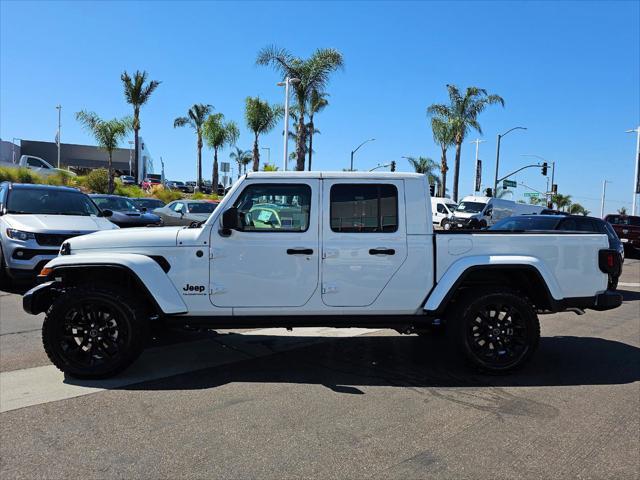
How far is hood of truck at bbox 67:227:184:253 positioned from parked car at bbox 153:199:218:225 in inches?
522

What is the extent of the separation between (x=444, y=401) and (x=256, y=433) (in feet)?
5.57

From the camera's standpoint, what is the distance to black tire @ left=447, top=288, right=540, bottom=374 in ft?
16.4

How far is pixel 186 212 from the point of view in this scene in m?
18.5

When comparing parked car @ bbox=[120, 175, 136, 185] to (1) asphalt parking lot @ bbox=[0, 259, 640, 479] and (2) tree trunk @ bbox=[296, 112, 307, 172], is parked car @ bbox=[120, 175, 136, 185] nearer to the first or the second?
(2) tree trunk @ bbox=[296, 112, 307, 172]

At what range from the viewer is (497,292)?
5.03 meters

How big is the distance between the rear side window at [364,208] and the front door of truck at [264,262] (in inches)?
8.9

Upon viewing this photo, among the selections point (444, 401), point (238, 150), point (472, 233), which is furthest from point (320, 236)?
point (238, 150)

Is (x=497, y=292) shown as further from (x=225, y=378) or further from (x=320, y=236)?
(x=225, y=378)

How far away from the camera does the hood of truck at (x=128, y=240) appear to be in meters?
4.85

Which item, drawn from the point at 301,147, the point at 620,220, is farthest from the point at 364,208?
the point at 301,147

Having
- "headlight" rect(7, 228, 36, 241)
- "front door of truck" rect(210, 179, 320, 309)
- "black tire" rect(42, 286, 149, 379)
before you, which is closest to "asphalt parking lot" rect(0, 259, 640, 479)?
"black tire" rect(42, 286, 149, 379)

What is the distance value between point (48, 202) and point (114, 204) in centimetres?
883

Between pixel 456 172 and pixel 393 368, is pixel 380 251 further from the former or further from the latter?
pixel 456 172

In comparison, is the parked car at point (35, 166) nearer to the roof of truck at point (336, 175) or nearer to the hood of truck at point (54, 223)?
the hood of truck at point (54, 223)
